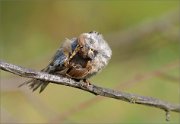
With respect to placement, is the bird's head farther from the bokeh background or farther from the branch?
the bokeh background

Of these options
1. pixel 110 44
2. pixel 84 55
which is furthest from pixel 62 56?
pixel 110 44

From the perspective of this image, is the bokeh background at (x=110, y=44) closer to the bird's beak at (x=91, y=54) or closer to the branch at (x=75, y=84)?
the branch at (x=75, y=84)

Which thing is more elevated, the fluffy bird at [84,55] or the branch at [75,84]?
the fluffy bird at [84,55]

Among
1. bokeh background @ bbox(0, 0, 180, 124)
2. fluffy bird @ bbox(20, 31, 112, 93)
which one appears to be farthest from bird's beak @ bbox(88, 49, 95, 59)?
bokeh background @ bbox(0, 0, 180, 124)

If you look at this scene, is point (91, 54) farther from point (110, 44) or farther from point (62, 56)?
point (110, 44)

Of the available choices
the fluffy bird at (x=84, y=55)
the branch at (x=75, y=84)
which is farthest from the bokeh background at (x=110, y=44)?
the fluffy bird at (x=84, y=55)

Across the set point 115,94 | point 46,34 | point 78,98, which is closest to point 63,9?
point 46,34

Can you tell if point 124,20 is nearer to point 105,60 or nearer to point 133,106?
point 133,106
